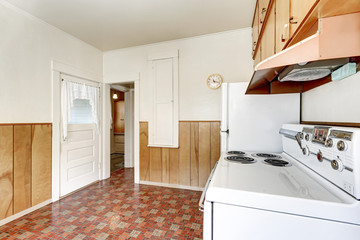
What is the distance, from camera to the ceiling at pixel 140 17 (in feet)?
6.75

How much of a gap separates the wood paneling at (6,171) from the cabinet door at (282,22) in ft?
9.52

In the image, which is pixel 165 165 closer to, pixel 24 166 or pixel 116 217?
pixel 116 217

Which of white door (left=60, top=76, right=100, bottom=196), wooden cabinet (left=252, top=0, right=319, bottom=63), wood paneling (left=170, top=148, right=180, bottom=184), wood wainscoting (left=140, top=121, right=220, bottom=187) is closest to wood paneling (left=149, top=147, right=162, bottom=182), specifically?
wood wainscoting (left=140, top=121, right=220, bottom=187)

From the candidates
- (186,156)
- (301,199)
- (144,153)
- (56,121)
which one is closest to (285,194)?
(301,199)

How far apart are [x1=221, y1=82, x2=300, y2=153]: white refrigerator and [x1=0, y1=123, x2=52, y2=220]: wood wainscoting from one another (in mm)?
2479

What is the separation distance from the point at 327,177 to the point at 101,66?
12.2 ft

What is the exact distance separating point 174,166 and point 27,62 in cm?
260

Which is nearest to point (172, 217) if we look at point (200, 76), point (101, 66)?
point (200, 76)

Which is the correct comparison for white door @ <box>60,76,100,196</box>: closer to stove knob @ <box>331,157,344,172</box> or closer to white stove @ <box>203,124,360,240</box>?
white stove @ <box>203,124,360,240</box>

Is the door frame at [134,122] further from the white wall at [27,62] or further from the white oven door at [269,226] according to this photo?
the white oven door at [269,226]

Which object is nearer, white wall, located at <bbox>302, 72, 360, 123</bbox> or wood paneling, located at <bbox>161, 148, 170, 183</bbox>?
white wall, located at <bbox>302, 72, 360, 123</bbox>

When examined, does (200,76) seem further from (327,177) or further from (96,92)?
(327,177)

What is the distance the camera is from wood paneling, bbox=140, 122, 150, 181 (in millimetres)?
3197

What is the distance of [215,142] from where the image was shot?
2801 mm
